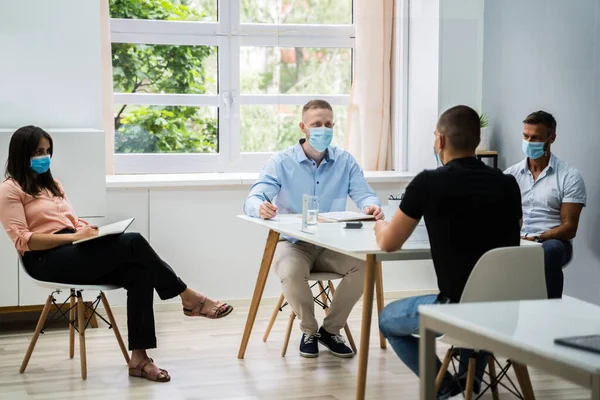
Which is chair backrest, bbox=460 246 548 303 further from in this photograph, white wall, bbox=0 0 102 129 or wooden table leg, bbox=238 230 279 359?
white wall, bbox=0 0 102 129

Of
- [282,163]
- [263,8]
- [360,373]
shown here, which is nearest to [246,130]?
[263,8]

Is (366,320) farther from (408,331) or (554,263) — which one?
(554,263)

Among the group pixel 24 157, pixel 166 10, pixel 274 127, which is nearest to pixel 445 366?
pixel 274 127

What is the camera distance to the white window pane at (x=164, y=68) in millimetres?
5293

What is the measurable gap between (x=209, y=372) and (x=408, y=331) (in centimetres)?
117

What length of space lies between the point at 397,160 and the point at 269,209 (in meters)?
1.57

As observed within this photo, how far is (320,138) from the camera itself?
12.8ft

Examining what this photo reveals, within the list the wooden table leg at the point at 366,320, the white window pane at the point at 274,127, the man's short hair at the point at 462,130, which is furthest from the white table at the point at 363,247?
the white window pane at the point at 274,127

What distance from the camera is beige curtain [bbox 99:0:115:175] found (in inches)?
201

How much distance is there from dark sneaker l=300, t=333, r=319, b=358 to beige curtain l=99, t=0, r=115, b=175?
1862 millimetres

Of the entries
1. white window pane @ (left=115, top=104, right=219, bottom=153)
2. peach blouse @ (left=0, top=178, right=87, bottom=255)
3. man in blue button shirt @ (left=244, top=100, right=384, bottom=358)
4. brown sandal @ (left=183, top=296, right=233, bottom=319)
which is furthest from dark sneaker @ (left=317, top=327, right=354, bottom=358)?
white window pane @ (left=115, top=104, right=219, bottom=153)

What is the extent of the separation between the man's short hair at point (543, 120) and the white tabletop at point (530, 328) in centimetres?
213

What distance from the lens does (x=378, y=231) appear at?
297 centimetres

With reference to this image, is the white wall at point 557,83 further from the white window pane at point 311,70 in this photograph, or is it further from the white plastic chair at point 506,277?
the white plastic chair at point 506,277
